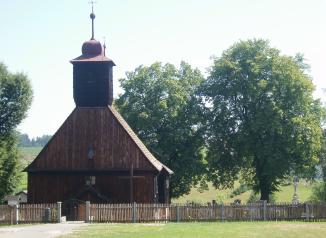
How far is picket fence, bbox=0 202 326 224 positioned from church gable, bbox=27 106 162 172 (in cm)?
620

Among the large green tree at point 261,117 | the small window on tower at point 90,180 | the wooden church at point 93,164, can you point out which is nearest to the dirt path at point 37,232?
the wooden church at point 93,164

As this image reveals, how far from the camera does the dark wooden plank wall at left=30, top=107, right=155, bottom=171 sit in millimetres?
43375

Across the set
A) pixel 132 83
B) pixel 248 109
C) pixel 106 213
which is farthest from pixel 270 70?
pixel 106 213

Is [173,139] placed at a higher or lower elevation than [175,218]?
higher

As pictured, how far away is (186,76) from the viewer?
58781mm

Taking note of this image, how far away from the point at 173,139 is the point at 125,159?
12.3 m

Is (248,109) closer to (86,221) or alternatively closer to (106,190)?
(106,190)

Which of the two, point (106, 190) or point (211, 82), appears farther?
point (211, 82)

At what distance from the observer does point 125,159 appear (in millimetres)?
43344

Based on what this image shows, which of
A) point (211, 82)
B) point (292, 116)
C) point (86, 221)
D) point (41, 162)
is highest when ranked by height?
point (211, 82)

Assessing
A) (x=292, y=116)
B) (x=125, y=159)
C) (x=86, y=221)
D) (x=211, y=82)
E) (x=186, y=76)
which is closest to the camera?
(x=86, y=221)

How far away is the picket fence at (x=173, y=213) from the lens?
121 feet

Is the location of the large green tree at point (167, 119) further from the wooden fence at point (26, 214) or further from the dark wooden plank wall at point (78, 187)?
the wooden fence at point (26, 214)

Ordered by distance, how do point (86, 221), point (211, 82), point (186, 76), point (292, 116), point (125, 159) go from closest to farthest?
point (86, 221), point (125, 159), point (292, 116), point (211, 82), point (186, 76)
